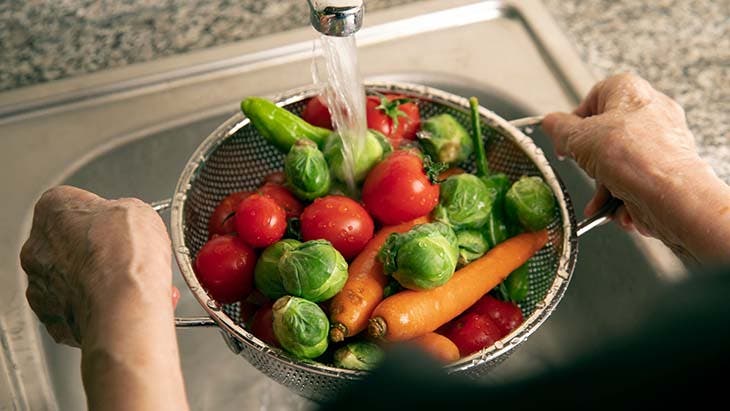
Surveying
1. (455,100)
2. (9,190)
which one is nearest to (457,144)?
(455,100)

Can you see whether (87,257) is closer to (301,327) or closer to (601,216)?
(301,327)

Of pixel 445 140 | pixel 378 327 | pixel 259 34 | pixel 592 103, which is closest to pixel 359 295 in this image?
pixel 378 327

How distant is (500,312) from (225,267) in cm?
32

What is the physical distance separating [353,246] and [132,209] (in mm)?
249

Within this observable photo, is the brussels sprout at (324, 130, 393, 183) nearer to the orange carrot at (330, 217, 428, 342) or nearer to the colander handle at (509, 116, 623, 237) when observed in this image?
the orange carrot at (330, 217, 428, 342)

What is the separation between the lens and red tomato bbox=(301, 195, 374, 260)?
90cm

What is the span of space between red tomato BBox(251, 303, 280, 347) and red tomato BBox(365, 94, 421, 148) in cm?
27

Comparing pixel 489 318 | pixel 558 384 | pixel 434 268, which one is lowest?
pixel 489 318

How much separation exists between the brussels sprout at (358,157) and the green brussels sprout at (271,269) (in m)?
0.11

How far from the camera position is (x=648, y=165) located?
2.86 feet

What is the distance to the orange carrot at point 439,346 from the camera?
0.85m

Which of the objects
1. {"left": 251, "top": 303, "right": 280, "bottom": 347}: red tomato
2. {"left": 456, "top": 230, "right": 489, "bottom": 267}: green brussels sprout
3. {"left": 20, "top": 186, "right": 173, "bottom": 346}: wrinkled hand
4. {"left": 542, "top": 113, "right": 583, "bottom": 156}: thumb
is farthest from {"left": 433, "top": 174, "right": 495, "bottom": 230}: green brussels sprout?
{"left": 20, "top": 186, "right": 173, "bottom": 346}: wrinkled hand

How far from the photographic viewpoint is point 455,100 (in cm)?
108

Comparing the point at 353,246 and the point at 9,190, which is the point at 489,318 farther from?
the point at 9,190
